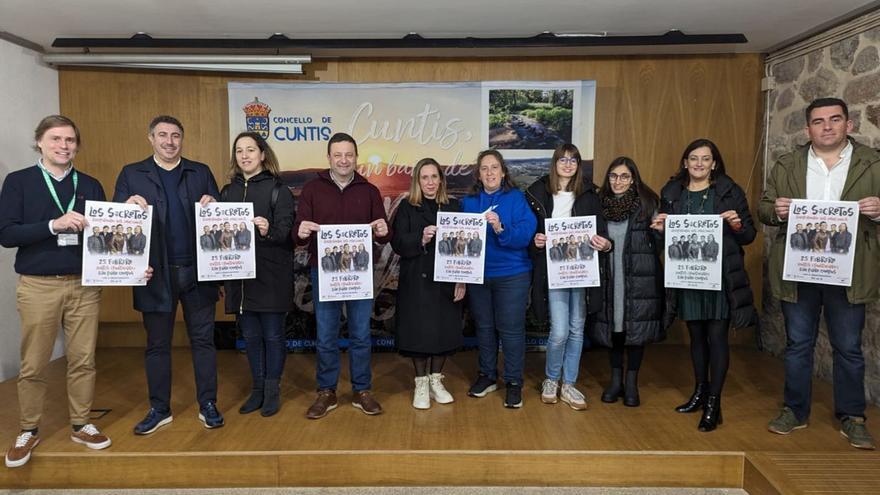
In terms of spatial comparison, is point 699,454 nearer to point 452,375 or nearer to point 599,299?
point 599,299

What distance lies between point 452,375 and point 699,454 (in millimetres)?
1753

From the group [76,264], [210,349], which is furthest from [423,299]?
[76,264]

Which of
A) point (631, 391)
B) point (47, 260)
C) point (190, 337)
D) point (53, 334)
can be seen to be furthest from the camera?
point (631, 391)

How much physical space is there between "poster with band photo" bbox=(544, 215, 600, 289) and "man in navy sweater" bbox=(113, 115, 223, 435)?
6.16 feet

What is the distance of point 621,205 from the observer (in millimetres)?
3209

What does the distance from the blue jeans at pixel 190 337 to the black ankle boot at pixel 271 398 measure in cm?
29

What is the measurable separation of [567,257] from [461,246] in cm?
60

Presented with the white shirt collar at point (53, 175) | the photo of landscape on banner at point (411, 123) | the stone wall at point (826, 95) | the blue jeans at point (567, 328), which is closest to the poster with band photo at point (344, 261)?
the blue jeans at point (567, 328)

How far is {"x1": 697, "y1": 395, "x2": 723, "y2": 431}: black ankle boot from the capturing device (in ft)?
10.1

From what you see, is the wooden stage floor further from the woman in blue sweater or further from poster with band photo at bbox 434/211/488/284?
poster with band photo at bbox 434/211/488/284

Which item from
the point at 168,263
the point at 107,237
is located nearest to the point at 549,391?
the point at 168,263

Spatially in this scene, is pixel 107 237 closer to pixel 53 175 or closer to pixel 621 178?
pixel 53 175

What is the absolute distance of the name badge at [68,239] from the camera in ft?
9.04

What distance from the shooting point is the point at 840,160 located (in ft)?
9.43
